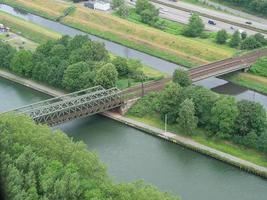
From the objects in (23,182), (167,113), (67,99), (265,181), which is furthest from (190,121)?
(23,182)

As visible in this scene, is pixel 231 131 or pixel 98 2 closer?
pixel 231 131

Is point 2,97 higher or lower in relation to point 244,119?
lower

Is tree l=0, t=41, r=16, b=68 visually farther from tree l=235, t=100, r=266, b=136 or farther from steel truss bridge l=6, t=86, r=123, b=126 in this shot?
tree l=235, t=100, r=266, b=136

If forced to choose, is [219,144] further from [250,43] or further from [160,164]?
[250,43]

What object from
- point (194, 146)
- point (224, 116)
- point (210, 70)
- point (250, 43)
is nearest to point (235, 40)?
point (250, 43)

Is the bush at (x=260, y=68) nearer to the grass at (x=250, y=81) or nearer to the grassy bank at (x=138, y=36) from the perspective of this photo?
the grass at (x=250, y=81)

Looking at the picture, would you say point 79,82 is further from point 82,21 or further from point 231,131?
point 82,21
